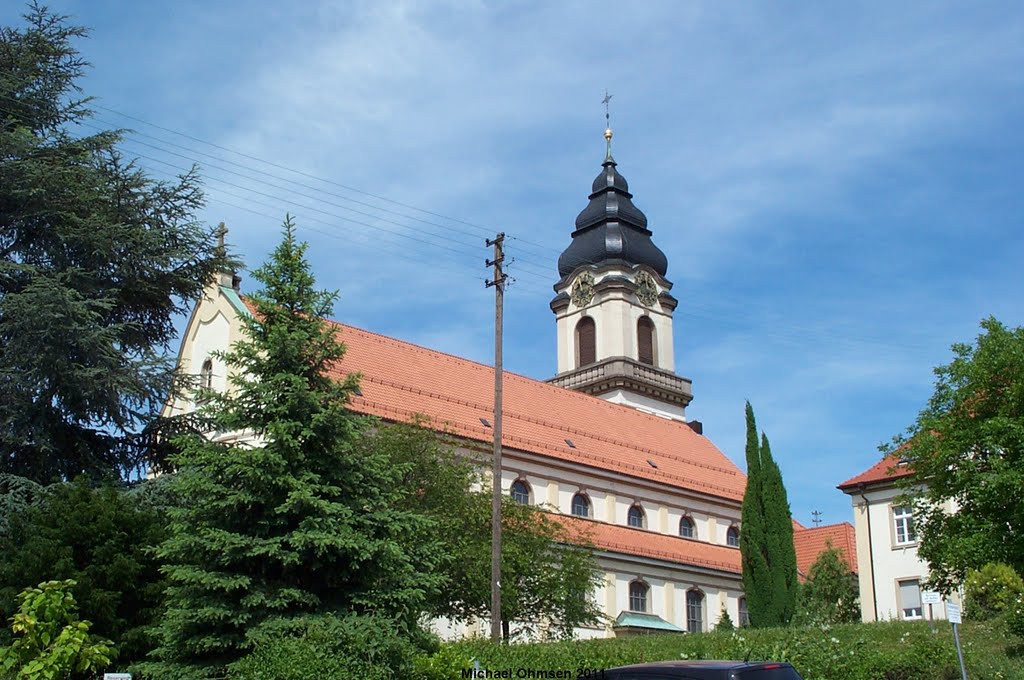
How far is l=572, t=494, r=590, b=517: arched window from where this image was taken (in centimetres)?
4300

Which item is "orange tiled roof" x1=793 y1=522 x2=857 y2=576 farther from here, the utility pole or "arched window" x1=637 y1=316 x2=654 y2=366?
the utility pole

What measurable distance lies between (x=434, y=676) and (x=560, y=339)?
142 feet

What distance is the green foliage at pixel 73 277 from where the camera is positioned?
2377 centimetres

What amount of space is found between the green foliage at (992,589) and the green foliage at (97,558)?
17149 mm

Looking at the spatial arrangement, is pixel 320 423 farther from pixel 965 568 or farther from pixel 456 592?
pixel 965 568

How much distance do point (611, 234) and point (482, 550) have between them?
114 ft

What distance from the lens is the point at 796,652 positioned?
69.5 feet

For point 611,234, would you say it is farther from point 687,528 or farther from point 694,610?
point 694,610

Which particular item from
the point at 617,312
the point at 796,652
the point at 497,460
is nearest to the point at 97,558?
the point at 497,460

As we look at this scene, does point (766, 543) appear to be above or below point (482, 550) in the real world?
above

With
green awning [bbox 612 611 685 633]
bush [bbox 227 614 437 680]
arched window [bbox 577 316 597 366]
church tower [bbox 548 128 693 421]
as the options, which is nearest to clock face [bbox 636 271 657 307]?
church tower [bbox 548 128 693 421]

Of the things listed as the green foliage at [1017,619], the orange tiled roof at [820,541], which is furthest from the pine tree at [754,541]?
the orange tiled roof at [820,541]

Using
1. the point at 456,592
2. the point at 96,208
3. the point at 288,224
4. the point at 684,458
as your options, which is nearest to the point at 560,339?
the point at 684,458

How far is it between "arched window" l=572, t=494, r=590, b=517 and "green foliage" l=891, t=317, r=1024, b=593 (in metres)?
15.6
